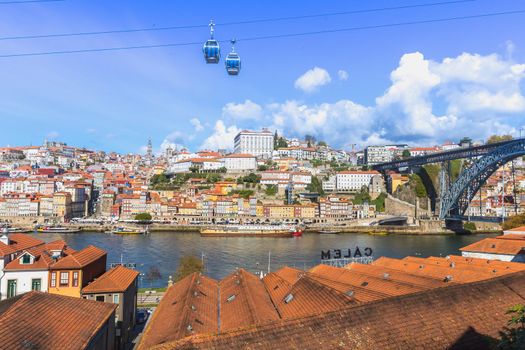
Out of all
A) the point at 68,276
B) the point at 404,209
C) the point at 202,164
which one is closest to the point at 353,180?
the point at 404,209

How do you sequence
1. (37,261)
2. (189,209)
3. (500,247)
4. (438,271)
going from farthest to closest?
(189,209) → (500,247) → (438,271) → (37,261)

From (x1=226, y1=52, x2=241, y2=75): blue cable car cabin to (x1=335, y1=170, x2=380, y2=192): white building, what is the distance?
40.7 meters

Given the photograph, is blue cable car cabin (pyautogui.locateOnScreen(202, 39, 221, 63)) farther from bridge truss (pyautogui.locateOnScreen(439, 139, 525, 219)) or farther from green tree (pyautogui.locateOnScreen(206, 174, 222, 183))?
green tree (pyautogui.locateOnScreen(206, 174, 222, 183))

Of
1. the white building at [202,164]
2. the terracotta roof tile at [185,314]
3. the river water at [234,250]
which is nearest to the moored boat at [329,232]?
the river water at [234,250]

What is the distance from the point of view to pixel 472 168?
3228 cm

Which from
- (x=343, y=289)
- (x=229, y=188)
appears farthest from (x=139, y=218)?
(x=343, y=289)

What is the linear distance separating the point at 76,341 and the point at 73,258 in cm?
338

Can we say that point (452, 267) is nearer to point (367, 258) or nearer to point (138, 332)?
point (367, 258)

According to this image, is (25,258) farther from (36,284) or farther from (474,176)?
(474,176)

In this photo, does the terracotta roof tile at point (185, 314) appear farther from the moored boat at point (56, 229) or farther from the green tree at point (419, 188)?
the green tree at point (419, 188)

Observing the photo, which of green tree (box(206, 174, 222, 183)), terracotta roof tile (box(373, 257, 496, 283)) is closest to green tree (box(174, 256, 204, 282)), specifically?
terracotta roof tile (box(373, 257, 496, 283))

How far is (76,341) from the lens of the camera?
4.15 meters

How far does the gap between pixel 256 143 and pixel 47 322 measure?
57080 mm

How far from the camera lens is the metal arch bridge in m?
29.6
